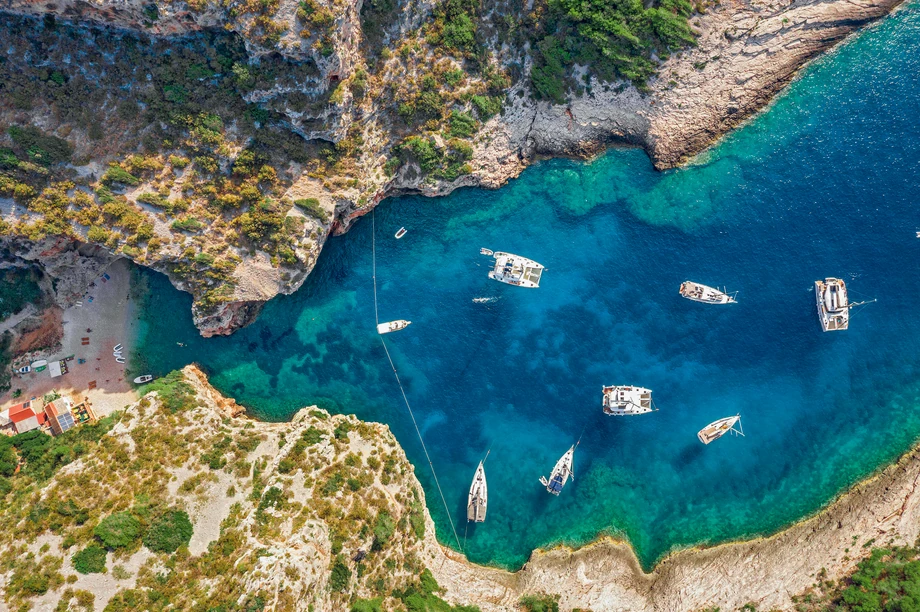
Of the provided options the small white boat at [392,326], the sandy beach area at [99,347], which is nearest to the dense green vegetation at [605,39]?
the small white boat at [392,326]

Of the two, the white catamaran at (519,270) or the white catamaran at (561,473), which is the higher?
the white catamaran at (519,270)

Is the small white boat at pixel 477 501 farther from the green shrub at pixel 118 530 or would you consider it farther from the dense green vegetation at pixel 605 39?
the dense green vegetation at pixel 605 39

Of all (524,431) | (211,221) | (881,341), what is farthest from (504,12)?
(881,341)

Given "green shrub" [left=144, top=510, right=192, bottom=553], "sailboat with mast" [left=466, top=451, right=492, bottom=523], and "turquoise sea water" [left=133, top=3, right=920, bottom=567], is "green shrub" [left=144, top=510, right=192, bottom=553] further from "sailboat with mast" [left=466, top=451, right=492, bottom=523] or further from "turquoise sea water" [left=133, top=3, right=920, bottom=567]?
"sailboat with mast" [left=466, top=451, right=492, bottom=523]

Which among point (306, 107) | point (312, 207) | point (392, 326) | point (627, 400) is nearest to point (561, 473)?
point (627, 400)

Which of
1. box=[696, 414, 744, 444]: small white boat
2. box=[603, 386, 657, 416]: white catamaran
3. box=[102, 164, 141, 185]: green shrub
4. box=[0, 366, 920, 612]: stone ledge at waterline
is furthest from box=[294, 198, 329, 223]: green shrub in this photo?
box=[696, 414, 744, 444]: small white boat

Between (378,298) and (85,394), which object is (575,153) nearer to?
(378,298)
